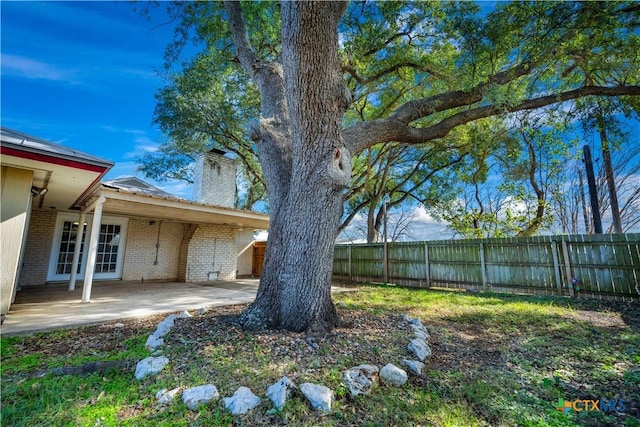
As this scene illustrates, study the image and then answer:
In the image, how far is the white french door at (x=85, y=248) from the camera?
837 cm

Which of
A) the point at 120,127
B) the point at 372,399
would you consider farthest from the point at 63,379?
the point at 120,127

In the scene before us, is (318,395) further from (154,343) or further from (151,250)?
(151,250)

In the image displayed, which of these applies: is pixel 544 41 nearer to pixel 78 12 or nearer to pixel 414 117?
pixel 414 117

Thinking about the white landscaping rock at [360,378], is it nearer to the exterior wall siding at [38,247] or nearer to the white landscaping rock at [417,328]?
the white landscaping rock at [417,328]

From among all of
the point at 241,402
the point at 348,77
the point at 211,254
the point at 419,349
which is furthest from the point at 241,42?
the point at 211,254

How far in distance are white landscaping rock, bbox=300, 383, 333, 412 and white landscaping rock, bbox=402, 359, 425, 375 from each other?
89 centimetres

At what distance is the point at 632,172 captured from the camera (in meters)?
9.24

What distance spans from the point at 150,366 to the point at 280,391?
1252 millimetres

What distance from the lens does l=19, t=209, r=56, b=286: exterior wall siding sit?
785 centimetres

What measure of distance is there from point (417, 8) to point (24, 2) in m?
7.94

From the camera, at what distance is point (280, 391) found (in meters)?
2.02

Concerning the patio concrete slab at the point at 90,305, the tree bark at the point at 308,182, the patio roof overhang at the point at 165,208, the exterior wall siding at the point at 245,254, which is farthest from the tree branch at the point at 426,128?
the exterior wall siding at the point at 245,254

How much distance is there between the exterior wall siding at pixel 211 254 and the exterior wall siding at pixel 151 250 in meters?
0.66

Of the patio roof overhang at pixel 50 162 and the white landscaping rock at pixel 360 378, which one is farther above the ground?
the patio roof overhang at pixel 50 162
